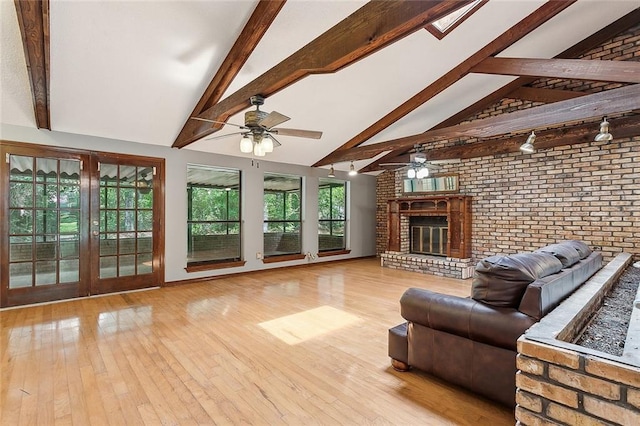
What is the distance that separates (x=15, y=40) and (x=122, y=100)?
1133mm

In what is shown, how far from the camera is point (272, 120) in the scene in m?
3.15

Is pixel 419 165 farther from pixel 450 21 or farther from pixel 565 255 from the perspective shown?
pixel 565 255

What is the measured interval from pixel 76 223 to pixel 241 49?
3.62 metres

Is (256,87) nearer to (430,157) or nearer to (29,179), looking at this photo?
(29,179)

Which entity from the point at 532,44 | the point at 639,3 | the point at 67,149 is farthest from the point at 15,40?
the point at 639,3

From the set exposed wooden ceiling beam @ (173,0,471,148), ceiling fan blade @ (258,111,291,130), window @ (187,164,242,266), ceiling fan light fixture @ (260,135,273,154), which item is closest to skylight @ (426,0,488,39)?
exposed wooden ceiling beam @ (173,0,471,148)

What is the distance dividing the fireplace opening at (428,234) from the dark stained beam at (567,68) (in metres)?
3.24

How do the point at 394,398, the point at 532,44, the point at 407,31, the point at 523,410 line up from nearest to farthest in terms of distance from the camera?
the point at 523,410, the point at 394,398, the point at 407,31, the point at 532,44

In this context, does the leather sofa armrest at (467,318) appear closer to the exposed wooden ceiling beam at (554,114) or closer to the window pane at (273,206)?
the exposed wooden ceiling beam at (554,114)

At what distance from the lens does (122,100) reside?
396 cm

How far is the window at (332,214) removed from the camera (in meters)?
8.01

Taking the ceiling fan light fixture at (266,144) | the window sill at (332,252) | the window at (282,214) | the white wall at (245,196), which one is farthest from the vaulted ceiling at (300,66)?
the window sill at (332,252)

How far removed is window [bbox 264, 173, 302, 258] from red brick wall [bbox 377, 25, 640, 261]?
3.64m

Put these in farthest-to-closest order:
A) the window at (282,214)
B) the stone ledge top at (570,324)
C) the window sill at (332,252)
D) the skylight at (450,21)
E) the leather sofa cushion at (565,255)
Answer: the window sill at (332,252), the window at (282,214), the skylight at (450,21), the leather sofa cushion at (565,255), the stone ledge top at (570,324)
